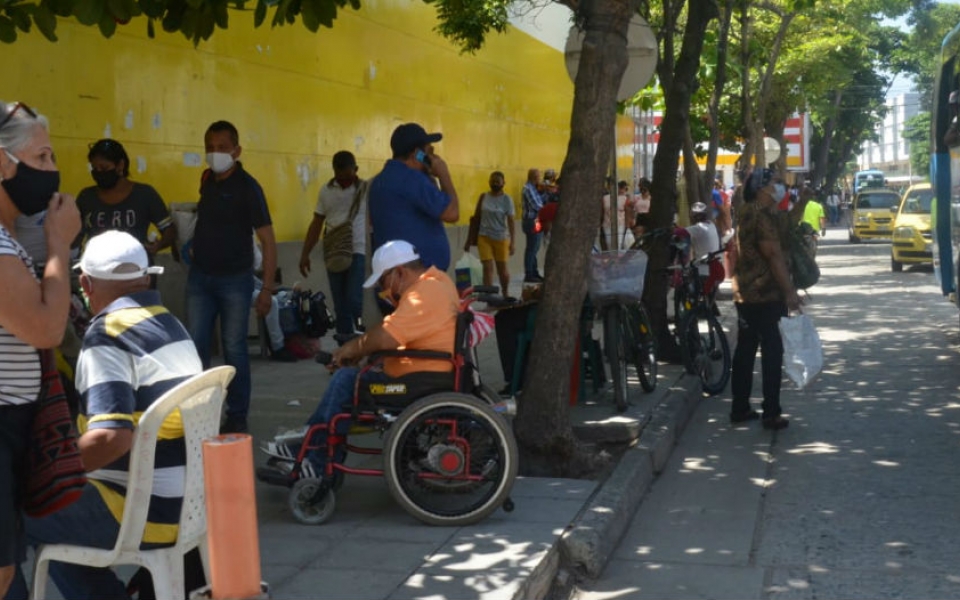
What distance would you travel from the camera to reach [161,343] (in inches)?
160

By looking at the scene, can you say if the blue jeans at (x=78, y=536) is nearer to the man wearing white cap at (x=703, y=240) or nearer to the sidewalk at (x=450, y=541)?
the sidewalk at (x=450, y=541)

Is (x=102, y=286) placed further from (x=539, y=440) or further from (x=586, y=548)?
(x=539, y=440)

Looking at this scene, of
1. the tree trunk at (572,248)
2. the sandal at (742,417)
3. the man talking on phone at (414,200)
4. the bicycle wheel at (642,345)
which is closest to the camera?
the tree trunk at (572,248)

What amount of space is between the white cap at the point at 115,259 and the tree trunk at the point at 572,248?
12.2 feet

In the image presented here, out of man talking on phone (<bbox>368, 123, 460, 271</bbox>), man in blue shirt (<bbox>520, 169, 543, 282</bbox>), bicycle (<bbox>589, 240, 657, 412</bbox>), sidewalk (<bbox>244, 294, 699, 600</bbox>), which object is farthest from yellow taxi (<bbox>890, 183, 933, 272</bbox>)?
man talking on phone (<bbox>368, 123, 460, 271</bbox>)

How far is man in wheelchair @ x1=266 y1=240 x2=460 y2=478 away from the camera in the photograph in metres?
6.38

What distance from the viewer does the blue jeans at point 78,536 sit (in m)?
3.84

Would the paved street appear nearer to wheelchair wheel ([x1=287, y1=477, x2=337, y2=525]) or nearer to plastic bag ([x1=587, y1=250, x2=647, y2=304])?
plastic bag ([x1=587, y1=250, x2=647, y2=304])

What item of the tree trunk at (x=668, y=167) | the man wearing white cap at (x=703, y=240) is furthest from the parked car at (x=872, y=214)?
the man wearing white cap at (x=703, y=240)

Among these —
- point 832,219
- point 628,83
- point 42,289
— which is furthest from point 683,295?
point 832,219

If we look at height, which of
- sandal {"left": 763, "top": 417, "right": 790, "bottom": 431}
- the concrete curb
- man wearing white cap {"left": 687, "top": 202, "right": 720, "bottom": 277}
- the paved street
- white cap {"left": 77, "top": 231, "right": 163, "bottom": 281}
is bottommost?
the paved street

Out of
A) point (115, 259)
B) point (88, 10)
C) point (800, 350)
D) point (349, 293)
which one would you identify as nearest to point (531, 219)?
point (349, 293)

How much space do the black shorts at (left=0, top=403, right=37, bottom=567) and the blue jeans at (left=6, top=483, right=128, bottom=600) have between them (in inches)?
11.3

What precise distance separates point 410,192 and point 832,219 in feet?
236
